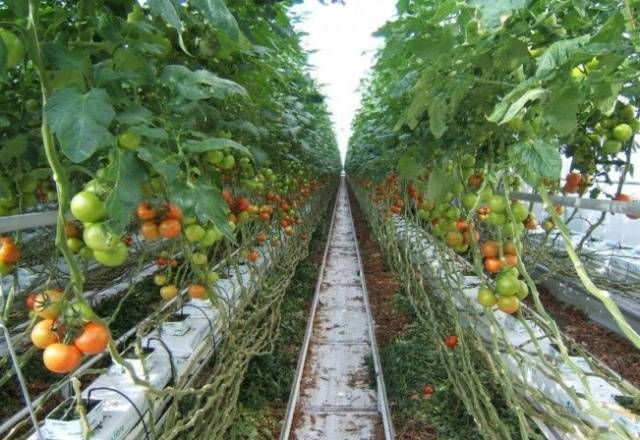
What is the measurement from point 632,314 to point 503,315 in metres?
1.68

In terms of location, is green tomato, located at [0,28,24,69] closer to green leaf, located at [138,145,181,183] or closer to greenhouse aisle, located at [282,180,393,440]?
green leaf, located at [138,145,181,183]

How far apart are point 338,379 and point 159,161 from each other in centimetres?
323

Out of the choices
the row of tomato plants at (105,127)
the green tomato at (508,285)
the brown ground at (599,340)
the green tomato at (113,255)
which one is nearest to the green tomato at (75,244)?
the row of tomato plants at (105,127)

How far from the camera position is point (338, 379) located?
396cm

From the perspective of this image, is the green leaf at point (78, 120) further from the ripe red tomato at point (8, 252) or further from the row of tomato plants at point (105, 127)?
the ripe red tomato at point (8, 252)

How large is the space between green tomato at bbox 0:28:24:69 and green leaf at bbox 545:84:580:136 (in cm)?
106

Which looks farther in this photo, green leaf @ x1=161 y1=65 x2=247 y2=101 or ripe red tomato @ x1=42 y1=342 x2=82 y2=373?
green leaf @ x1=161 y1=65 x2=247 y2=101

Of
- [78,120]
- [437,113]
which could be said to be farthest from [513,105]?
[78,120]

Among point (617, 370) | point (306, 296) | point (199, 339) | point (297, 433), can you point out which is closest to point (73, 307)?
point (199, 339)

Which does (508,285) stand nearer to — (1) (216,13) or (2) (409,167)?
(2) (409,167)

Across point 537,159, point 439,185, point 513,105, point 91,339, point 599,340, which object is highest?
point 513,105

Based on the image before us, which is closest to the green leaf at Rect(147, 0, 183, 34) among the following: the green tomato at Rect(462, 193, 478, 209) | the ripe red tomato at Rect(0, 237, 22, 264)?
the ripe red tomato at Rect(0, 237, 22, 264)

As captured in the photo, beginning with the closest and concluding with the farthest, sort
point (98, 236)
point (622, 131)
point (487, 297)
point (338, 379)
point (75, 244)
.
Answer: point (98, 236) < point (75, 244) < point (487, 297) < point (622, 131) < point (338, 379)

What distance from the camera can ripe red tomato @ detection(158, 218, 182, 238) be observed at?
1324 millimetres
